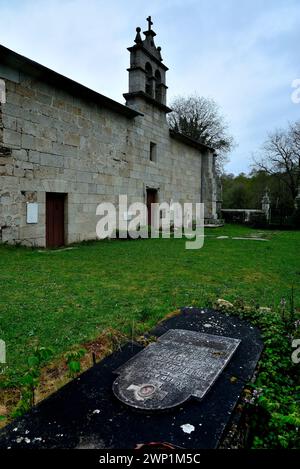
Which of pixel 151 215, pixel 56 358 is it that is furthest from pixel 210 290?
pixel 151 215

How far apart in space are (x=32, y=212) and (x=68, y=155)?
2.21 meters

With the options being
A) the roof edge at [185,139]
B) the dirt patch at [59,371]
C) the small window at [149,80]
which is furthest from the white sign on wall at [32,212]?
the roof edge at [185,139]

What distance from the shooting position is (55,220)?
31.4 feet

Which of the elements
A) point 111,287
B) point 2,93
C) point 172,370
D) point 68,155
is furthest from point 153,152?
point 172,370

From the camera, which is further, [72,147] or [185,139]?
[185,139]

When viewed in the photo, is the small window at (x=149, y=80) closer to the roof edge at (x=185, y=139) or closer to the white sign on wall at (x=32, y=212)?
the roof edge at (x=185, y=139)

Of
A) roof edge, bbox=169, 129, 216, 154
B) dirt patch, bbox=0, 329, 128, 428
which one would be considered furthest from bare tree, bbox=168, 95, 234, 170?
dirt patch, bbox=0, 329, 128, 428

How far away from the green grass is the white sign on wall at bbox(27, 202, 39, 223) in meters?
0.91

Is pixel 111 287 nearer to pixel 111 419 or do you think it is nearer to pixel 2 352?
pixel 2 352

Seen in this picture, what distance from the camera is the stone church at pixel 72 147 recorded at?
8.09 metres

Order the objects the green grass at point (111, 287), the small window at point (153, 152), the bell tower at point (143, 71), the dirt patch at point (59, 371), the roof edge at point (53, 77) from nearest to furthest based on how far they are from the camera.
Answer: the dirt patch at point (59, 371)
the green grass at point (111, 287)
the roof edge at point (53, 77)
the bell tower at point (143, 71)
the small window at point (153, 152)

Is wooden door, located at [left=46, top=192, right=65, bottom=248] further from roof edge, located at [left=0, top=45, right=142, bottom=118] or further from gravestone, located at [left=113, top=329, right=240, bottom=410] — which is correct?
gravestone, located at [left=113, top=329, right=240, bottom=410]

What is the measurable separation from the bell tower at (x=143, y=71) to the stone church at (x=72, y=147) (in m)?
0.04
